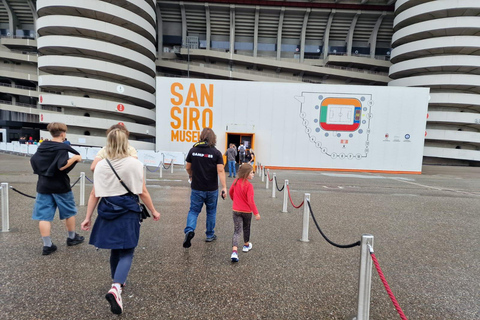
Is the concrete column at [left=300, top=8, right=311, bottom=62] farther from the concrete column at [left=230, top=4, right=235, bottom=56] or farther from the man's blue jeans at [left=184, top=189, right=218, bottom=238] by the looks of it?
the man's blue jeans at [left=184, top=189, right=218, bottom=238]

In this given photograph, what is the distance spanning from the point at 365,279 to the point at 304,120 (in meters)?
16.9

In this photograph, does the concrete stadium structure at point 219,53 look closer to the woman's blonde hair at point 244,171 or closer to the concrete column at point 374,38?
the concrete column at point 374,38

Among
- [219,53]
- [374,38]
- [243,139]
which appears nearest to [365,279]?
[243,139]

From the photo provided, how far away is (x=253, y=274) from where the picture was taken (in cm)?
343

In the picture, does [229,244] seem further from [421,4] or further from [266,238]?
[421,4]

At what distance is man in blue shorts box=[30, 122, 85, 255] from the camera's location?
3549 millimetres

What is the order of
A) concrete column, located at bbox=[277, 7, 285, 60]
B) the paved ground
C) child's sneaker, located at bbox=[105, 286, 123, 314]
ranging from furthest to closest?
1. concrete column, located at bbox=[277, 7, 285, 60]
2. the paved ground
3. child's sneaker, located at bbox=[105, 286, 123, 314]

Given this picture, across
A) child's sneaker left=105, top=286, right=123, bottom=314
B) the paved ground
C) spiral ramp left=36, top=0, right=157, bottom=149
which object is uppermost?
spiral ramp left=36, top=0, right=157, bottom=149

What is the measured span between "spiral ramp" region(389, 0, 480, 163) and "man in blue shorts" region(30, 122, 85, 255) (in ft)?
127

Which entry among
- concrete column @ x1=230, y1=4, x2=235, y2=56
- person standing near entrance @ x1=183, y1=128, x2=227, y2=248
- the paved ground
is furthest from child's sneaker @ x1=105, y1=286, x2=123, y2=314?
concrete column @ x1=230, y1=4, x2=235, y2=56

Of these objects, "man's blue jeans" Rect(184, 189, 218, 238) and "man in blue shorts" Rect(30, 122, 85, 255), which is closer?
"man in blue shorts" Rect(30, 122, 85, 255)

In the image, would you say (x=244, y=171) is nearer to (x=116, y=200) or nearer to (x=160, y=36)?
(x=116, y=200)

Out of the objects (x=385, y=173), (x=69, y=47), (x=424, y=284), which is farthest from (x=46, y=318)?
(x=69, y=47)

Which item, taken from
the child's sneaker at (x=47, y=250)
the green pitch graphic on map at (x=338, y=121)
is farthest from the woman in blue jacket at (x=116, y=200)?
the green pitch graphic on map at (x=338, y=121)
